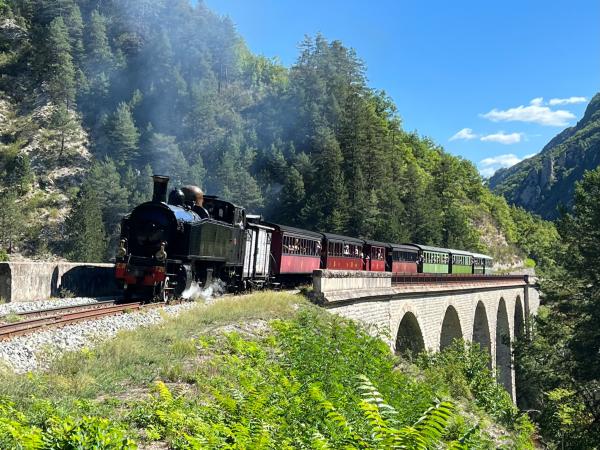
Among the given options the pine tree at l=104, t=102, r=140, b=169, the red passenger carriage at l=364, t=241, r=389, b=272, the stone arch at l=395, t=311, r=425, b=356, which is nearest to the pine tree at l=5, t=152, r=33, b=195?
the pine tree at l=104, t=102, r=140, b=169

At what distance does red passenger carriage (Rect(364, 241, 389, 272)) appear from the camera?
29469mm

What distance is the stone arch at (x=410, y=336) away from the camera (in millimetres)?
25609

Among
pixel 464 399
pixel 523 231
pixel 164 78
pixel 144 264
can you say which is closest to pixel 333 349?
pixel 144 264

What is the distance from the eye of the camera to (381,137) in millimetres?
68812

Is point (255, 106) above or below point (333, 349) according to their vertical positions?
above

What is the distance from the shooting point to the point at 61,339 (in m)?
8.96

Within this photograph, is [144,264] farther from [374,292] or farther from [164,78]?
[164,78]

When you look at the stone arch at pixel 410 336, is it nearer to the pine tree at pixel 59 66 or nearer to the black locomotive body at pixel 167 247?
the black locomotive body at pixel 167 247

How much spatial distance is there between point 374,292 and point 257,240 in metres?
4.88

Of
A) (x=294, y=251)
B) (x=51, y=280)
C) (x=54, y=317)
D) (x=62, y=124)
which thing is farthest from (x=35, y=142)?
(x=54, y=317)

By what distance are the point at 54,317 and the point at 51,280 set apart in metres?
5.19

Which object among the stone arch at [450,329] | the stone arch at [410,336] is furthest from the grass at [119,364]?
the stone arch at [450,329]

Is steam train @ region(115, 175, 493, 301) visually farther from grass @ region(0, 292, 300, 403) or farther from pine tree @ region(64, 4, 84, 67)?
pine tree @ region(64, 4, 84, 67)

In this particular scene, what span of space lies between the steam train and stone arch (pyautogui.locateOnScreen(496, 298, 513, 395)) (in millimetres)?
21899
